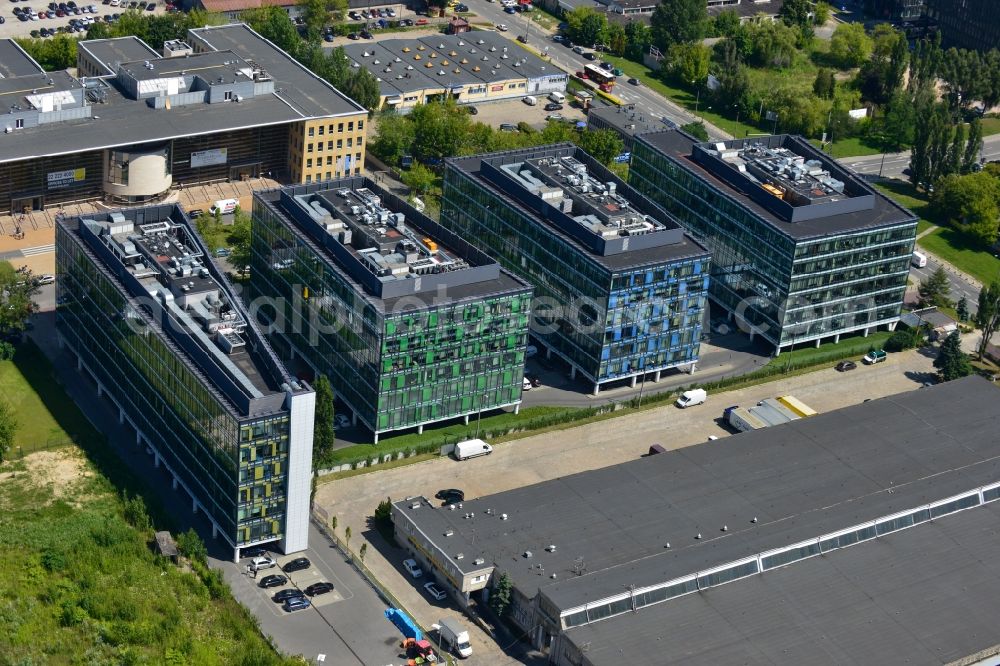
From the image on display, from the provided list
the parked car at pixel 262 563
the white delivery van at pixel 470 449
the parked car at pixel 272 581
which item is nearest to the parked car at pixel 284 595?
the parked car at pixel 272 581

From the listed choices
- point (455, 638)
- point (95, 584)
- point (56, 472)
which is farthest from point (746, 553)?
point (56, 472)

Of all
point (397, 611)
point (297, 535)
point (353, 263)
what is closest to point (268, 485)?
point (297, 535)

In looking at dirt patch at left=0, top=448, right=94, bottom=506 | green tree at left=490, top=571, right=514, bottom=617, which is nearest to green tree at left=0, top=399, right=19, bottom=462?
dirt patch at left=0, top=448, right=94, bottom=506

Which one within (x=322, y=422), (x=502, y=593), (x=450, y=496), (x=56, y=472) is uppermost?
(x=322, y=422)

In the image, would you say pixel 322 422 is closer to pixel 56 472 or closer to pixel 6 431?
pixel 56 472

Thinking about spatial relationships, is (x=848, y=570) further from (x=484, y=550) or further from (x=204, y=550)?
(x=204, y=550)

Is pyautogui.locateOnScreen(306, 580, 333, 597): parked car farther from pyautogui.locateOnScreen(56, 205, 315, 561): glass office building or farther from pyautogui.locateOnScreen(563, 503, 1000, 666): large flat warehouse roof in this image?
pyautogui.locateOnScreen(563, 503, 1000, 666): large flat warehouse roof

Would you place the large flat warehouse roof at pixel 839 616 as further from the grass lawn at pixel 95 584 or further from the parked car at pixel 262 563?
the grass lawn at pixel 95 584
